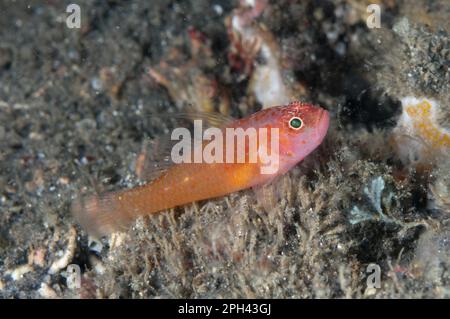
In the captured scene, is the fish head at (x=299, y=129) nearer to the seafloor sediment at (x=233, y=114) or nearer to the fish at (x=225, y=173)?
the fish at (x=225, y=173)

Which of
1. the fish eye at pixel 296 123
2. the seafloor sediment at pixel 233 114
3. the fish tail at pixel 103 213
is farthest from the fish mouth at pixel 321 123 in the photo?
the fish tail at pixel 103 213

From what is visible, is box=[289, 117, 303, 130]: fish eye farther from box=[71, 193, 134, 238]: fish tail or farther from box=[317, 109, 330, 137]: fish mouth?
box=[71, 193, 134, 238]: fish tail

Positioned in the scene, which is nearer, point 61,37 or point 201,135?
point 201,135

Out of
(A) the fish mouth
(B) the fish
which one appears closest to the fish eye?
(B) the fish

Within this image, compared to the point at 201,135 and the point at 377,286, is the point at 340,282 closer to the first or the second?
the point at 377,286

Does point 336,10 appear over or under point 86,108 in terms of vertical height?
over

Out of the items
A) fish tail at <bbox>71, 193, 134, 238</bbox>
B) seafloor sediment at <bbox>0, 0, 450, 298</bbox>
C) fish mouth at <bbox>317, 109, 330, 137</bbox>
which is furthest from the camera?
fish tail at <bbox>71, 193, 134, 238</bbox>

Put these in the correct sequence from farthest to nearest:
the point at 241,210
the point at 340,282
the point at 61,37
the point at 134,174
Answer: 1. the point at 61,37
2. the point at 134,174
3. the point at 241,210
4. the point at 340,282
